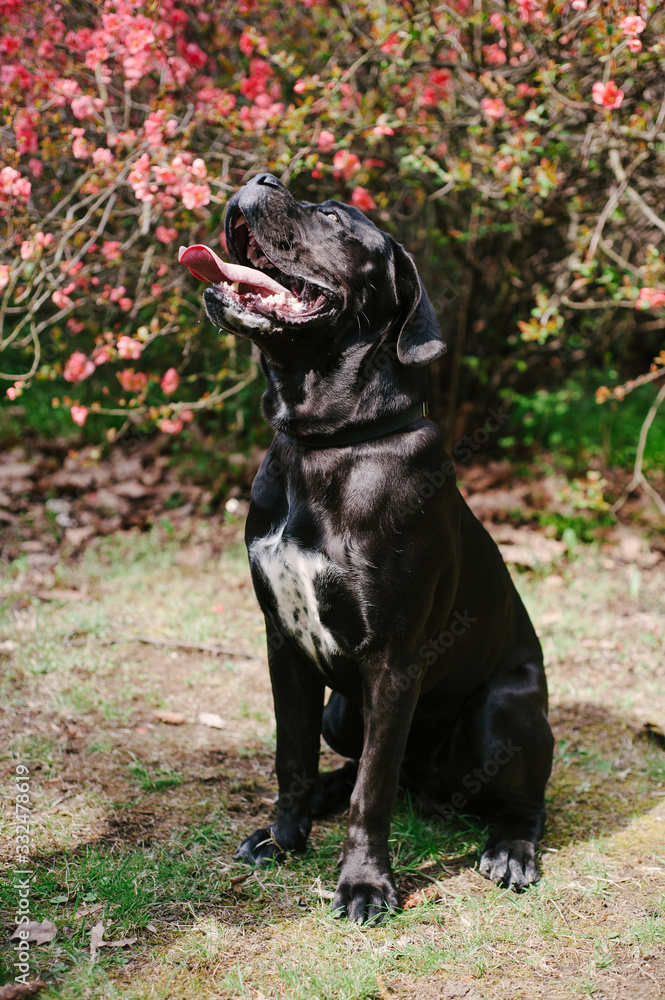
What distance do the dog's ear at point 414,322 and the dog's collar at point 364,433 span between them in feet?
0.47

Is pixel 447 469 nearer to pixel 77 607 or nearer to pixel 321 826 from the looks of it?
pixel 321 826

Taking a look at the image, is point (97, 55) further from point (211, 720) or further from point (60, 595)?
point (211, 720)

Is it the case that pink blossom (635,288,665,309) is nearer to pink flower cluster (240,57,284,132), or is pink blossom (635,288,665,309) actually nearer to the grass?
the grass

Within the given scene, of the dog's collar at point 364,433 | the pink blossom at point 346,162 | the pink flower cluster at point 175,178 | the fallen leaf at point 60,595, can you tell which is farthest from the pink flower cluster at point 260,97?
the fallen leaf at point 60,595

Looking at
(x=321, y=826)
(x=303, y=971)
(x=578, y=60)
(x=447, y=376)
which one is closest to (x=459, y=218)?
(x=447, y=376)

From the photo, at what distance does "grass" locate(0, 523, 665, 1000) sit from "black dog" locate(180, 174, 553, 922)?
0.15m

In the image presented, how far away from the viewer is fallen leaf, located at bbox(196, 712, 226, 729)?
325cm

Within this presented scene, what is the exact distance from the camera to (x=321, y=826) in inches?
104

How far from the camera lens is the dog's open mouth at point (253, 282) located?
2131mm

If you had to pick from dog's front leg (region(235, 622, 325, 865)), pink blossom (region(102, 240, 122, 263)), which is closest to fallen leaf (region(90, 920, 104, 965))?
dog's front leg (region(235, 622, 325, 865))

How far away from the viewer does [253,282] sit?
2.27 m

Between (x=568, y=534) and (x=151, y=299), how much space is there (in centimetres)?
284

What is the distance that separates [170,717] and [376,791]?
1324 mm

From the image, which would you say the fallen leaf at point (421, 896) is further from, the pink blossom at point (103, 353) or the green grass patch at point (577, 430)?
the green grass patch at point (577, 430)
